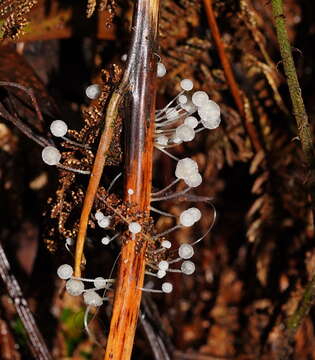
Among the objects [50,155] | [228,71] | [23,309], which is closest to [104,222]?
[50,155]

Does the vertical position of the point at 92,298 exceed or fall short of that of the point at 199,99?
it falls short

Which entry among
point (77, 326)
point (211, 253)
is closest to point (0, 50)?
point (77, 326)

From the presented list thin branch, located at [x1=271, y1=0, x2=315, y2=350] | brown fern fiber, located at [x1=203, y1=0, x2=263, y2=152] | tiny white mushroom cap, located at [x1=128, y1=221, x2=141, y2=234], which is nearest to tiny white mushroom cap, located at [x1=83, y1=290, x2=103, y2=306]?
tiny white mushroom cap, located at [x1=128, y1=221, x2=141, y2=234]

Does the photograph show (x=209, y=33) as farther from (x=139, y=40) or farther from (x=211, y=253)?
(x=211, y=253)

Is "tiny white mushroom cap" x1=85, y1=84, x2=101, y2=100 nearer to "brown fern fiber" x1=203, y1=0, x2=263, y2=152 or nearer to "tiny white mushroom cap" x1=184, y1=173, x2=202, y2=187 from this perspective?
"tiny white mushroom cap" x1=184, y1=173, x2=202, y2=187

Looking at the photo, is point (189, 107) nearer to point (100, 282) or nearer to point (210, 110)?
point (210, 110)

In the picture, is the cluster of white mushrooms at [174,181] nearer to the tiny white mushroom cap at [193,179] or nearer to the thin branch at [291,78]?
the tiny white mushroom cap at [193,179]

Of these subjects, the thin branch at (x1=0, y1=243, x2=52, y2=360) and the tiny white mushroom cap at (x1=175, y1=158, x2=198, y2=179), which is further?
the thin branch at (x1=0, y1=243, x2=52, y2=360)
